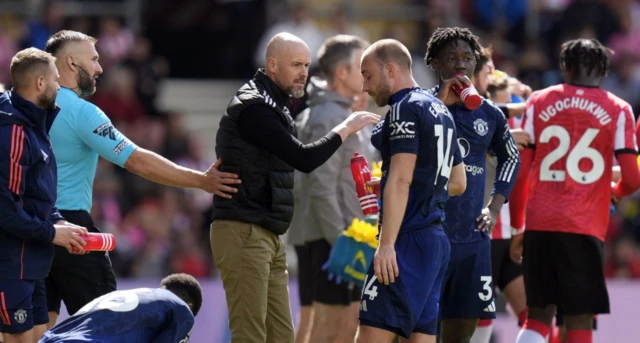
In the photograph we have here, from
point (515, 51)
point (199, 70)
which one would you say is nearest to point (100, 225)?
point (199, 70)

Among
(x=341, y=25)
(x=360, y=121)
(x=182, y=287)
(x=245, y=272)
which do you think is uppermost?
(x=341, y=25)

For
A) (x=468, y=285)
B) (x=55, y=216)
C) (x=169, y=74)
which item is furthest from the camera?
(x=169, y=74)

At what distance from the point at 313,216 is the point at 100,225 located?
5.91m

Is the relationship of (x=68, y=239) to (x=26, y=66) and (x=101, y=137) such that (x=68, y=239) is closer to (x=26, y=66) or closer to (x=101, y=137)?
(x=101, y=137)

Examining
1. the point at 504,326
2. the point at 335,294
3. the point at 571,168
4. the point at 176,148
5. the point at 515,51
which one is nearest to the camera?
the point at 571,168

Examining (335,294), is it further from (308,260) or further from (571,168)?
(571,168)

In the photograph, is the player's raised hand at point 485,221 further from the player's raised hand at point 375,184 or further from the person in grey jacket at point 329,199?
the person in grey jacket at point 329,199

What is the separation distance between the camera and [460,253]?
8172 millimetres

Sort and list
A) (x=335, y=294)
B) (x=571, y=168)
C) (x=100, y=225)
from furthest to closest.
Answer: (x=100, y=225) < (x=335, y=294) < (x=571, y=168)

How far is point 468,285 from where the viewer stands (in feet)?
26.9

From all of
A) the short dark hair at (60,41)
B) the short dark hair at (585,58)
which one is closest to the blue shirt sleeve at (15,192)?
the short dark hair at (60,41)

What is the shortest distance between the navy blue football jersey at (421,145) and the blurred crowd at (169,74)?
21.1 ft

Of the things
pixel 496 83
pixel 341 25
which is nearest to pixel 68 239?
pixel 496 83

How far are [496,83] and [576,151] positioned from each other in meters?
1.23
